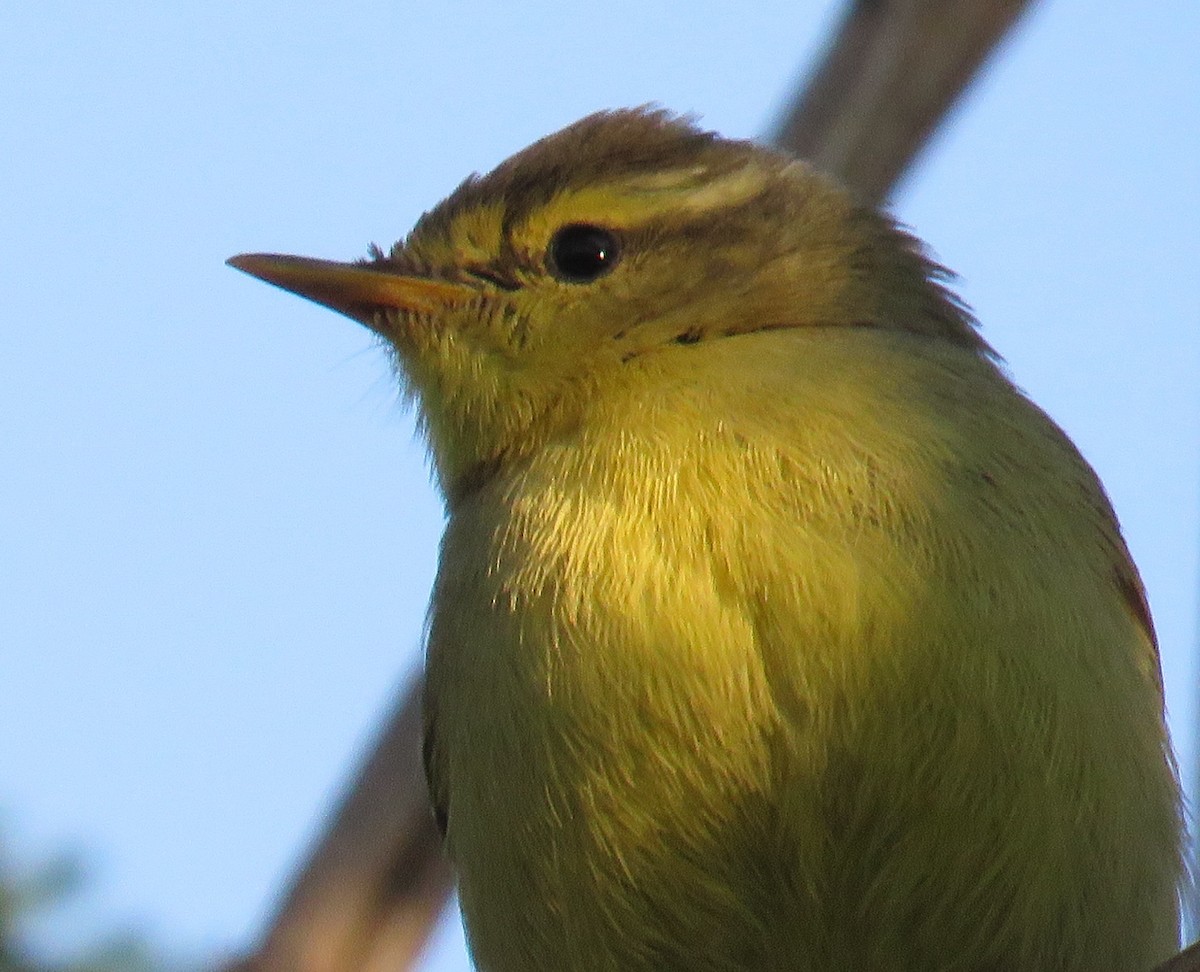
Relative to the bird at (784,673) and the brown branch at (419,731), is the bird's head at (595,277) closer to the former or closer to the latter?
the bird at (784,673)

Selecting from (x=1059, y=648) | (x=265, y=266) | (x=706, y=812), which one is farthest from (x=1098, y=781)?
(x=265, y=266)

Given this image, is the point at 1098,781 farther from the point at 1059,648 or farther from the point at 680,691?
the point at 680,691

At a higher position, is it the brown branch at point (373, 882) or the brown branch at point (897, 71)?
the brown branch at point (897, 71)

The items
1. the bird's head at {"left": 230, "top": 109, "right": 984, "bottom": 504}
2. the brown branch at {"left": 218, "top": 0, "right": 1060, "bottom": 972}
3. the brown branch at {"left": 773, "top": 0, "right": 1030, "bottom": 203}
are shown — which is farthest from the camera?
the brown branch at {"left": 773, "top": 0, "right": 1030, "bottom": 203}

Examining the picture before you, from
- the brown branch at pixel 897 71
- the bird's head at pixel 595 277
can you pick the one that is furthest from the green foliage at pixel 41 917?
the brown branch at pixel 897 71

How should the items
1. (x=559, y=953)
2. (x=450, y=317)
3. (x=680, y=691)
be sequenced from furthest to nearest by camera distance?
(x=450, y=317)
(x=559, y=953)
(x=680, y=691)

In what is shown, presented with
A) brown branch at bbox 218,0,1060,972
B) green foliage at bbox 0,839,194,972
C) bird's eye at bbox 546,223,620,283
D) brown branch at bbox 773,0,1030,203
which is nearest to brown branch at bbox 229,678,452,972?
brown branch at bbox 218,0,1060,972

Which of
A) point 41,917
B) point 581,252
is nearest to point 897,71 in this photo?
point 581,252

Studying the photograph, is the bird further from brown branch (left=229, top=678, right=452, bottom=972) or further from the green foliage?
the green foliage
